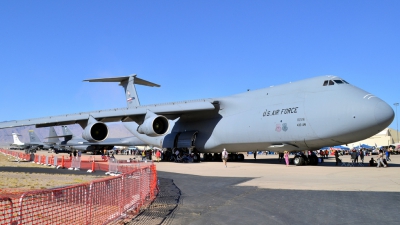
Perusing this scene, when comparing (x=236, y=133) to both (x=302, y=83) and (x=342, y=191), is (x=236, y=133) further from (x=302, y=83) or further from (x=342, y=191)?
(x=342, y=191)

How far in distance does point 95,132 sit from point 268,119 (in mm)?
10532

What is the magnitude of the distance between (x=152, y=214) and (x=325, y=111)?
1298 cm

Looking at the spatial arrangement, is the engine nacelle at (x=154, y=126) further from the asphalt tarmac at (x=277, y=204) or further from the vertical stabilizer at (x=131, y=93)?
the asphalt tarmac at (x=277, y=204)

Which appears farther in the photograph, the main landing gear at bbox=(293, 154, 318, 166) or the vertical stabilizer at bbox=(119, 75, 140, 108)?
the vertical stabilizer at bbox=(119, 75, 140, 108)

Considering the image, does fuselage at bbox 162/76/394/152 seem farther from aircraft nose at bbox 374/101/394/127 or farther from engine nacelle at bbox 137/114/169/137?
engine nacelle at bbox 137/114/169/137

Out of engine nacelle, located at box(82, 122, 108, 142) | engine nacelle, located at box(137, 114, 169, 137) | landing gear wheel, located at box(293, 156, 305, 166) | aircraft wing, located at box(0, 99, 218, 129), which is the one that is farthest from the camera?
aircraft wing, located at box(0, 99, 218, 129)

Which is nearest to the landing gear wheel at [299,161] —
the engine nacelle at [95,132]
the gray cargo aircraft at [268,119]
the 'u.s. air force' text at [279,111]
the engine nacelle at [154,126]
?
the gray cargo aircraft at [268,119]

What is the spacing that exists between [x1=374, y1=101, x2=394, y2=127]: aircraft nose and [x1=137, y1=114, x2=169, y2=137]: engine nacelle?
12.1 m

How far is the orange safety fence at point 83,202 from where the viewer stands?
4.72 metres

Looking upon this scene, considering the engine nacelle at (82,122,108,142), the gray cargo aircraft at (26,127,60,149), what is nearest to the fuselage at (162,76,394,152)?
the engine nacelle at (82,122,108,142)

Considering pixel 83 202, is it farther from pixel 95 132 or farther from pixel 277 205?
pixel 95 132

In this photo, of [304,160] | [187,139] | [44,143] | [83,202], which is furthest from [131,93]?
[44,143]

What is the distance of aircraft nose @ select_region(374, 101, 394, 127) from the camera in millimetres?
16094

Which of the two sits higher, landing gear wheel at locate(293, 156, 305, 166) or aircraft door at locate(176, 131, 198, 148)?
aircraft door at locate(176, 131, 198, 148)
